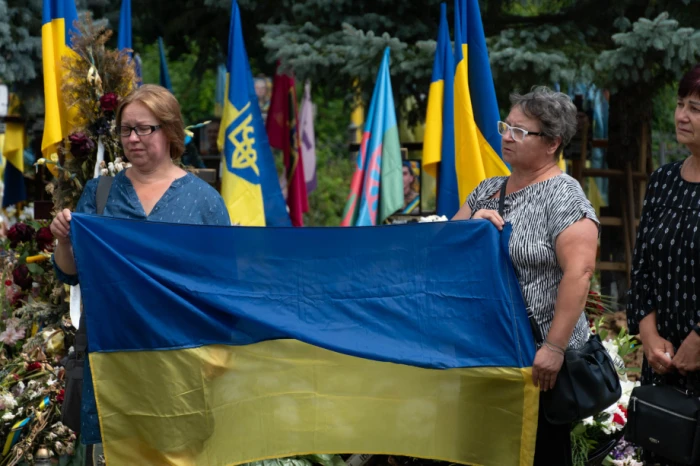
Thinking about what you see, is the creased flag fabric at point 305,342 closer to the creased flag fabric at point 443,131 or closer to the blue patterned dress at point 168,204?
the blue patterned dress at point 168,204

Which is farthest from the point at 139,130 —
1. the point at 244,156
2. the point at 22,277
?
the point at 244,156

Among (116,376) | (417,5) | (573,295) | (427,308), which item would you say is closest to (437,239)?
(427,308)

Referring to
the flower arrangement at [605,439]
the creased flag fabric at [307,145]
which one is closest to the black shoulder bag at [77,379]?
the flower arrangement at [605,439]

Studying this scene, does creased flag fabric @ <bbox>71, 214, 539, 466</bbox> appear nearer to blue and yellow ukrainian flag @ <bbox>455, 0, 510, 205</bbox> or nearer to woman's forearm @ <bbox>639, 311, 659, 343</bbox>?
woman's forearm @ <bbox>639, 311, 659, 343</bbox>

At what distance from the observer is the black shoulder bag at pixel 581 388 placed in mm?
3547

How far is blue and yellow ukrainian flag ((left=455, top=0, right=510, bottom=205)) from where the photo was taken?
6.46 metres

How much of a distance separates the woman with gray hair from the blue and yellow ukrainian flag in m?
2.65

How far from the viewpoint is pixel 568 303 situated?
3.49 meters

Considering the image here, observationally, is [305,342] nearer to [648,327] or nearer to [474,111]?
[648,327]

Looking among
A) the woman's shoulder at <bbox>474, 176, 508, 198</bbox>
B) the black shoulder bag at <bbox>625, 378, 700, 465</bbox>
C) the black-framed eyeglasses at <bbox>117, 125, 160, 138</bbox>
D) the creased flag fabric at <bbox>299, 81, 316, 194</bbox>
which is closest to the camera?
the black shoulder bag at <bbox>625, 378, 700, 465</bbox>

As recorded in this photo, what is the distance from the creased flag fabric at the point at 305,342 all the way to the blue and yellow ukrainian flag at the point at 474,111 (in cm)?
266

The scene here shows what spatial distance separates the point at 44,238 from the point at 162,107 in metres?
1.61

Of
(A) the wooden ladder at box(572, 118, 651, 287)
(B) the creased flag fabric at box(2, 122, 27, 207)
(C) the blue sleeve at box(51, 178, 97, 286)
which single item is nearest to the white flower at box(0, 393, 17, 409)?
(C) the blue sleeve at box(51, 178, 97, 286)

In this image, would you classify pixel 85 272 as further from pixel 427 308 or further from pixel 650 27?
pixel 650 27
